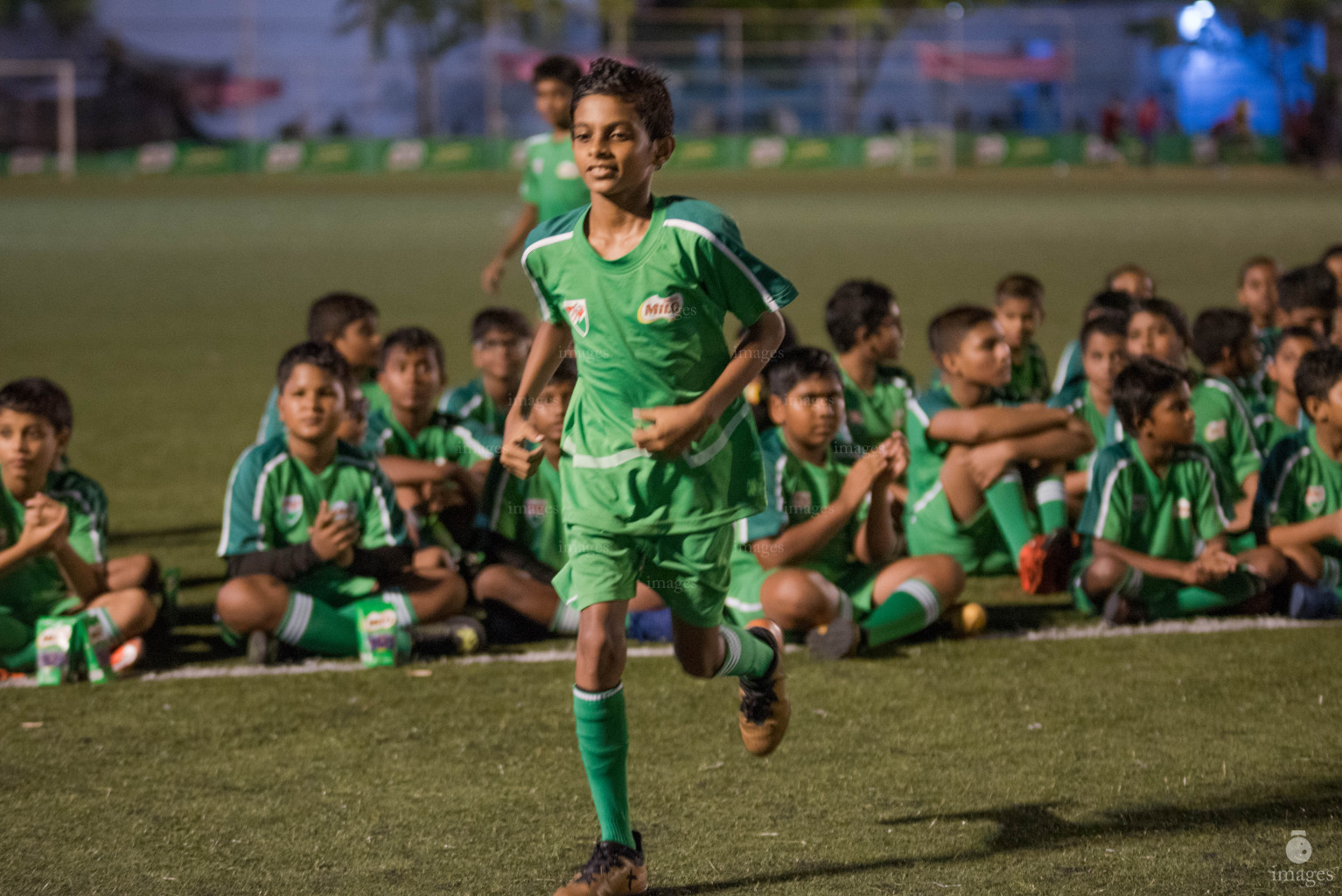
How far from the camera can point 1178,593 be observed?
447 cm

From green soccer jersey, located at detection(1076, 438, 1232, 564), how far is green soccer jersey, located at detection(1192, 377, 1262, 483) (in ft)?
1.67

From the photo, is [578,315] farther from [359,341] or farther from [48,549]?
[359,341]

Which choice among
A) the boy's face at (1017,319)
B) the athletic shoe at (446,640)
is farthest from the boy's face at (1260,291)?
the athletic shoe at (446,640)

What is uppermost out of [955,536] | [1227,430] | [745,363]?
[745,363]

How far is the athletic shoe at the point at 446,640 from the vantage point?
4273 mm

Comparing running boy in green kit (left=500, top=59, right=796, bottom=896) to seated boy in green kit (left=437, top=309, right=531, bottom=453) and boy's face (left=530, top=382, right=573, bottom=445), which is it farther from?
seated boy in green kit (left=437, top=309, right=531, bottom=453)

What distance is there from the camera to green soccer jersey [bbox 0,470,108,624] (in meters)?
4.10

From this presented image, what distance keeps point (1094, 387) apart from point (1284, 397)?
689 mm

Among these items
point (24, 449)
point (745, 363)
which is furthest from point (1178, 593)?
point (24, 449)

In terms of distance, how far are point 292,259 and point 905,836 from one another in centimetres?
1451

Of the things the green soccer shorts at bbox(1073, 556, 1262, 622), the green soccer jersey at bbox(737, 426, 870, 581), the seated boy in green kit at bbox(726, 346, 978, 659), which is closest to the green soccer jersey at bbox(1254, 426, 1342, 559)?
the green soccer shorts at bbox(1073, 556, 1262, 622)

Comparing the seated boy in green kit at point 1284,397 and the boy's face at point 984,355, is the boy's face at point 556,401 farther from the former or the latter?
the seated boy in green kit at point 1284,397

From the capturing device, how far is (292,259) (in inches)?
647

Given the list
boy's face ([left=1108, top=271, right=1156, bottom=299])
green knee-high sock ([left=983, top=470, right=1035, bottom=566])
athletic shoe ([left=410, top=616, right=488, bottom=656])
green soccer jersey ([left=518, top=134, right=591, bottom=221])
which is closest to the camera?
athletic shoe ([left=410, top=616, right=488, bottom=656])
